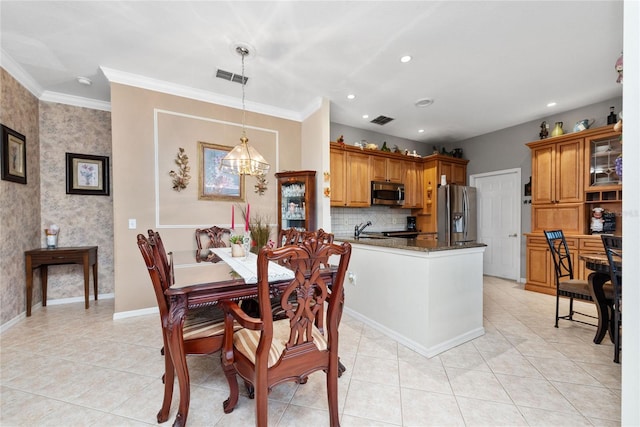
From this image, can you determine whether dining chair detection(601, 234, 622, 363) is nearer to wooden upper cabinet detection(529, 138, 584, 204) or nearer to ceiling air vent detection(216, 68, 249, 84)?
wooden upper cabinet detection(529, 138, 584, 204)

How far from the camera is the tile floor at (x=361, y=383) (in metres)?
1.52

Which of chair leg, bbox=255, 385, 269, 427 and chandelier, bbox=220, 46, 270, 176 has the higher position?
chandelier, bbox=220, 46, 270, 176

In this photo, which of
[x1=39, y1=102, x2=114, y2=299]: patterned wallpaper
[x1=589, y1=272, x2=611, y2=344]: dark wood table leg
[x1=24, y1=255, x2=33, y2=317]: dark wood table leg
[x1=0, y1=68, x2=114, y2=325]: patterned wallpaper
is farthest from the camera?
[x1=39, y1=102, x2=114, y2=299]: patterned wallpaper

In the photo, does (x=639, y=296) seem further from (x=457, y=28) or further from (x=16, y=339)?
(x=16, y=339)

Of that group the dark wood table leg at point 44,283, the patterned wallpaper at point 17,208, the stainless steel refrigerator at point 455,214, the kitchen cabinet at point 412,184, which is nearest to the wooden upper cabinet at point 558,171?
the stainless steel refrigerator at point 455,214

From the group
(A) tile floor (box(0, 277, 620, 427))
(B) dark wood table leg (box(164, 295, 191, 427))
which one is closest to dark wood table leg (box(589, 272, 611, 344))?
(A) tile floor (box(0, 277, 620, 427))

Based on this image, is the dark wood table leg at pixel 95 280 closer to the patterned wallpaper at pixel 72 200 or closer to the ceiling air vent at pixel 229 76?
the patterned wallpaper at pixel 72 200

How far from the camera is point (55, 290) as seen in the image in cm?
349

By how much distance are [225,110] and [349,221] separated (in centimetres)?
274

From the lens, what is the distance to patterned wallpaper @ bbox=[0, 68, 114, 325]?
280cm

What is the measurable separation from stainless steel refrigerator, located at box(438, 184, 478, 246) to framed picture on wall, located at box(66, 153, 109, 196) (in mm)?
5469

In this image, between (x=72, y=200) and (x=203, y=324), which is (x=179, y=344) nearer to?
(x=203, y=324)

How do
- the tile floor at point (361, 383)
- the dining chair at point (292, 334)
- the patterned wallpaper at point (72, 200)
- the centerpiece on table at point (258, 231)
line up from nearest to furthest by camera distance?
1. the dining chair at point (292, 334)
2. the tile floor at point (361, 383)
3. the centerpiece on table at point (258, 231)
4. the patterned wallpaper at point (72, 200)

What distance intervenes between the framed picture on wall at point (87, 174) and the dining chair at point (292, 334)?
354 centimetres
